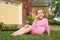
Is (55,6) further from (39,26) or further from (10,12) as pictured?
(39,26)

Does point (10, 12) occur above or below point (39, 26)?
below

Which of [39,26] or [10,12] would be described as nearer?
[39,26]

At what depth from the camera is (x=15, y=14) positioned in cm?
1603

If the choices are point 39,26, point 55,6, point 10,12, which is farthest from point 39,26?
point 55,6

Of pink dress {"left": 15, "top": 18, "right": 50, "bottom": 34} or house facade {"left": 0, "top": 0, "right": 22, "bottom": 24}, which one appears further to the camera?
house facade {"left": 0, "top": 0, "right": 22, "bottom": 24}

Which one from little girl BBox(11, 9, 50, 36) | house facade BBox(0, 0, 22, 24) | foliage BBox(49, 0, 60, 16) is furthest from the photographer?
foliage BBox(49, 0, 60, 16)

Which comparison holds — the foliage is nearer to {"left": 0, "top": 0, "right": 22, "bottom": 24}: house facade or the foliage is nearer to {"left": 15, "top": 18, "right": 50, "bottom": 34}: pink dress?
{"left": 0, "top": 0, "right": 22, "bottom": 24}: house facade

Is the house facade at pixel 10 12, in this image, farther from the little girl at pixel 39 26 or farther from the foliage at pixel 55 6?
the little girl at pixel 39 26


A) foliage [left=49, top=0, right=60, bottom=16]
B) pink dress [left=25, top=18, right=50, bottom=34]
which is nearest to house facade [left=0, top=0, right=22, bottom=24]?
foliage [left=49, top=0, right=60, bottom=16]

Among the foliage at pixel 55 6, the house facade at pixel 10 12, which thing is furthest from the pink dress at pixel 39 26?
the foliage at pixel 55 6

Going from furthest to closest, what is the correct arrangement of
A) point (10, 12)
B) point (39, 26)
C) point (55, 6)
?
1. point (55, 6)
2. point (10, 12)
3. point (39, 26)

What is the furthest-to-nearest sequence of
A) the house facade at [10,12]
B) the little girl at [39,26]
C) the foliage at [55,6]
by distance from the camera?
the foliage at [55,6] → the house facade at [10,12] → the little girl at [39,26]

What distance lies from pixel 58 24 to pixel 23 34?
1163 centimetres

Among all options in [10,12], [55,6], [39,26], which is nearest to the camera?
[39,26]
